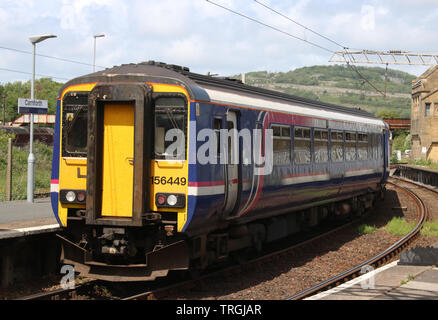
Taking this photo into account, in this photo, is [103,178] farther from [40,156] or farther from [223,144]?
[40,156]

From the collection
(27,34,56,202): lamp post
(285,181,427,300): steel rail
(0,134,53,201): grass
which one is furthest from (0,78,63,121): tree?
(285,181,427,300): steel rail

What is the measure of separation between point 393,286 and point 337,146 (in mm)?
7013

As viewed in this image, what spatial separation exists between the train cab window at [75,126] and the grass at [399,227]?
10210mm

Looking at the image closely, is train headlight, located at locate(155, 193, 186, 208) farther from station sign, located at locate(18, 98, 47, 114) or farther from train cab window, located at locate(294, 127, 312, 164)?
station sign, located at locate(18, 98, 47, 114)

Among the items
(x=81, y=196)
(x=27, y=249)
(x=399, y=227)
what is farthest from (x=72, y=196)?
(x=399, y=227)

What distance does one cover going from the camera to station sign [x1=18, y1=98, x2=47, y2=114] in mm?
15876

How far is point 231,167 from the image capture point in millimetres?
9812

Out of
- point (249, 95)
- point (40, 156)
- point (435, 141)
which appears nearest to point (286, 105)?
point (249, 95)

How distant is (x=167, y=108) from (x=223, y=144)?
1.17 m

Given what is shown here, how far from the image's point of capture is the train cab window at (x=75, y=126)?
9.26m

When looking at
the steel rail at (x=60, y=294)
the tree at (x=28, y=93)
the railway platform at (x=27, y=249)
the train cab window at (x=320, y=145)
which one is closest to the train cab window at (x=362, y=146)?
the train cab window at (x=320, y=145)

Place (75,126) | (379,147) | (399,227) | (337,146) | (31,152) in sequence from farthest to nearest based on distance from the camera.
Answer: (379,147) → (399,227) → (31,152) → (337,146) → (75,126)

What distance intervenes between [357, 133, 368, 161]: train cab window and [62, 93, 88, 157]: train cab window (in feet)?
34.1

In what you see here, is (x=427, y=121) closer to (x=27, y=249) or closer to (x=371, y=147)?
(x=371, y=147)
